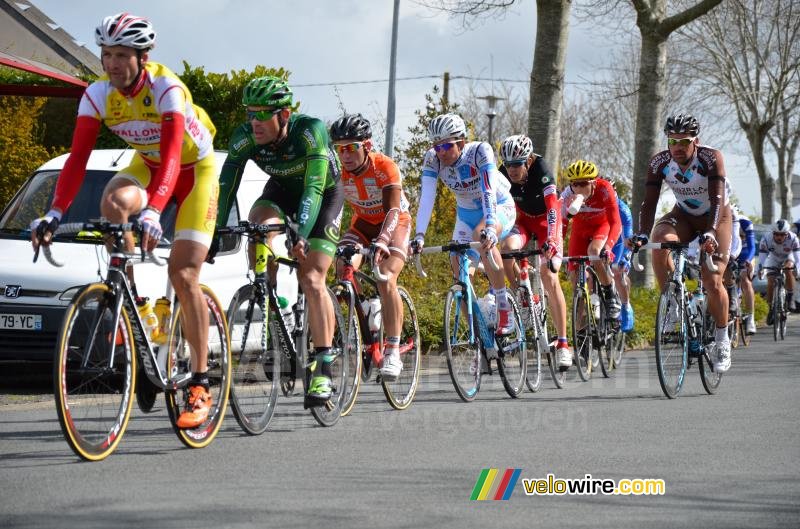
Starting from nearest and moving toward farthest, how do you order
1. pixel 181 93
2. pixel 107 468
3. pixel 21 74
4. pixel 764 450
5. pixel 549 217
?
pixel 107 468, pixel 181 93, pixel 764 450, pixel 549 217, pixel 21 74

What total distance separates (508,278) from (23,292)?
13.9 ft

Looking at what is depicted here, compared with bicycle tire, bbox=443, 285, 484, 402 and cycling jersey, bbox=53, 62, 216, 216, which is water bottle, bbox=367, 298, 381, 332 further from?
cycling jersey, bbox=53, 62, 216, 216

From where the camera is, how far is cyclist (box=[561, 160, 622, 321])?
40.4 ft

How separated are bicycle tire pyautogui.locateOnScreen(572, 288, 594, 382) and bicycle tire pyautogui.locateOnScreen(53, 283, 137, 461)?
6.27 m

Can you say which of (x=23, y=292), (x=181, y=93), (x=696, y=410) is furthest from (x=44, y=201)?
(x=696, y=410)

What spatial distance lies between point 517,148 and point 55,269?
4.29 metres

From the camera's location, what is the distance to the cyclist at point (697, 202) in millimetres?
10398

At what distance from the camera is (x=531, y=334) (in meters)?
10.6

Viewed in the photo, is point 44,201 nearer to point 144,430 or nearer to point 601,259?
point 144,430

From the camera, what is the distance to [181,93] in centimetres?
654

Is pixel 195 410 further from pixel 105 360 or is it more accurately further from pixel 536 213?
pixel 536 213

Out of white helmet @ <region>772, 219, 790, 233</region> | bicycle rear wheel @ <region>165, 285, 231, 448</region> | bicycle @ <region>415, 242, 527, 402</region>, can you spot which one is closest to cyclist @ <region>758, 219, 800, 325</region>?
white helmet @ <region>772, 219, 790, 233</region>

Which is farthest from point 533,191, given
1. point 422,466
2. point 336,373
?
point 422,466

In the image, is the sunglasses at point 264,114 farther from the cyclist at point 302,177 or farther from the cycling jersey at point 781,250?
the cycling jersey at point 781,250
